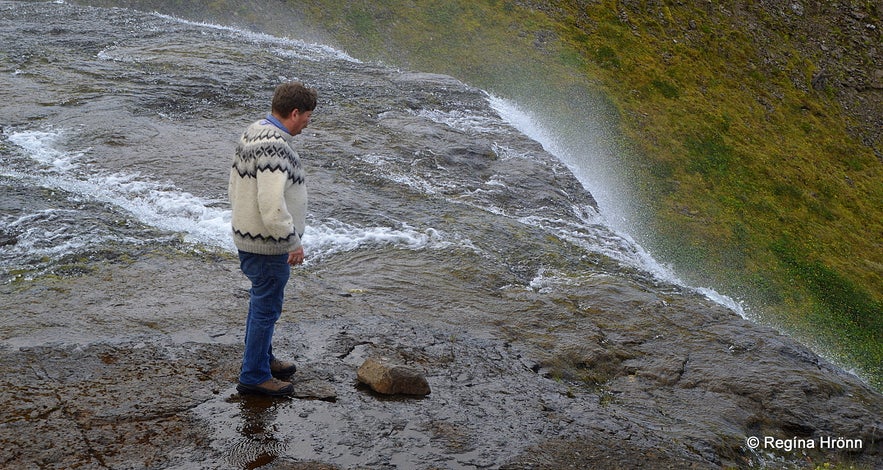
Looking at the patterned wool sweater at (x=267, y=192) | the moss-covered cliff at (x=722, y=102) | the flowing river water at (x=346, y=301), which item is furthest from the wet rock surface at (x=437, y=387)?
the moss-covered cliff at (x=722, y=102)

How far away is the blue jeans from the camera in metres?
6.46

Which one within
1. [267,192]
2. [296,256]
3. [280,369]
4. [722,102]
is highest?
[722,102]

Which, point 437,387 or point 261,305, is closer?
point 261,305

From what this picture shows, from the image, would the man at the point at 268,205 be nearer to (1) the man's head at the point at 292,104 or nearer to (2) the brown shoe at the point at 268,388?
(1) the man's head at the point at 292,104

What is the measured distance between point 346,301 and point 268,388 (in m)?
2.87

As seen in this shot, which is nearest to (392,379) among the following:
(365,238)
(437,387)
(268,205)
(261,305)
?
(437,387)

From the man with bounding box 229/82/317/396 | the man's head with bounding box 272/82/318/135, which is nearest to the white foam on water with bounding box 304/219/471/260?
the man with bounding box 229/82/317/396

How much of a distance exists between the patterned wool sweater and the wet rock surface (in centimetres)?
158

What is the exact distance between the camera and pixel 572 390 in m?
8.36

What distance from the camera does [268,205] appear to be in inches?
241

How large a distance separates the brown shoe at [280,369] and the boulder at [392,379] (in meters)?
0.70

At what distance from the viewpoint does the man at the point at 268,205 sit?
6.12 m

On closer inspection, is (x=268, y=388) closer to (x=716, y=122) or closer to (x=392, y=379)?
(x=392, y=379)

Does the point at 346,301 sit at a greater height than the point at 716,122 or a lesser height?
lesser
